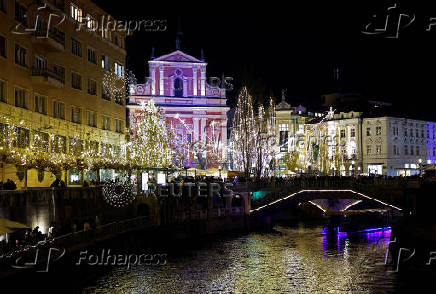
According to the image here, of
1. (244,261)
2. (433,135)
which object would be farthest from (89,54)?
(433,135)

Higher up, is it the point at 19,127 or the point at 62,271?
the point at 19,127

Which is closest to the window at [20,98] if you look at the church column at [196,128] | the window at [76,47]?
the window at [76,47]

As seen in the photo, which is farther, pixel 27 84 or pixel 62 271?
pixel 27 84

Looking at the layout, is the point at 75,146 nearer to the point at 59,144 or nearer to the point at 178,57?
the point at 59,144

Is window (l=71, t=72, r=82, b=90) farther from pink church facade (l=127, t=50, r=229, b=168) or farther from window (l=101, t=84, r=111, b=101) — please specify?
pink church facade (l=127, t=50, r=229, b=168)

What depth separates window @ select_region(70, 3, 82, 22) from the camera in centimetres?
5988

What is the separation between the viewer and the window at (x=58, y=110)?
56469 millimetres

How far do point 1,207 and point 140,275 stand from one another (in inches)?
409

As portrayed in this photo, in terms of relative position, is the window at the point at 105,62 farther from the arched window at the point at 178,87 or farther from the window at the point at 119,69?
the arched window at the point at 178,87

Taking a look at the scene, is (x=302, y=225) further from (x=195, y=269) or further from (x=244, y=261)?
(x=195, y=269)

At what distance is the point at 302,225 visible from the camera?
76750 millimetres

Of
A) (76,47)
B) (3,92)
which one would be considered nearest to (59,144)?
(3,92)

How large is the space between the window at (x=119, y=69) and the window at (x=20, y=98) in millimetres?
22682

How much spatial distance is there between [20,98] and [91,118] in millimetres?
15274
